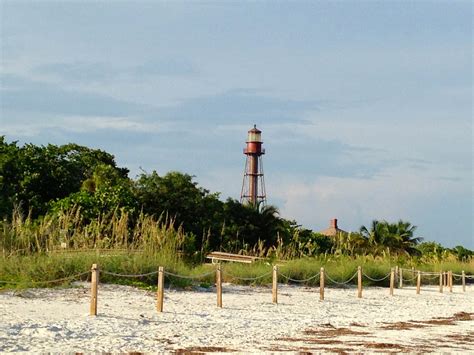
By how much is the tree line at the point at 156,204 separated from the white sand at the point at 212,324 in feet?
27.0

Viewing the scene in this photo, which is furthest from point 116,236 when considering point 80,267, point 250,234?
point 250,234

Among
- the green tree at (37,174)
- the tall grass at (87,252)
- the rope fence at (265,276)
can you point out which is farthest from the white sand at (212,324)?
the green tree at (37,174)

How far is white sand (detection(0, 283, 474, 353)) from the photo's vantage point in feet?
36.3

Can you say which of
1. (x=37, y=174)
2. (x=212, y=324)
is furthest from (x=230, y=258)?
(x=37, y=174)

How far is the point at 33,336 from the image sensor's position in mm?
10828

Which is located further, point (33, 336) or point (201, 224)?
point (201, 224)

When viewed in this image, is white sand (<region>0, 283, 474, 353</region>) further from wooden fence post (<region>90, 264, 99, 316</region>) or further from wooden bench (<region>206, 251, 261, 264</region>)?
wooden bench (<region>206, 251, 261, 264</region>)

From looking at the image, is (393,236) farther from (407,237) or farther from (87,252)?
(87,252)

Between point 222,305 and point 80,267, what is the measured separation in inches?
123

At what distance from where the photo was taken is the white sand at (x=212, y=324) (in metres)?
11.1

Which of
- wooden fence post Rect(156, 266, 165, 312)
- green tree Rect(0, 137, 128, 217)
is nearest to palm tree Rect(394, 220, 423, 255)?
green tree Rect(0, 137, 128, 217)

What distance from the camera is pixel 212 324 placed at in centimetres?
1361

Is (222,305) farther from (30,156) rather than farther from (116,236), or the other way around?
(30,156)

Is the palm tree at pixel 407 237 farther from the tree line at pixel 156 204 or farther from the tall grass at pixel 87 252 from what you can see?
the tall grass at pixel 87 252
